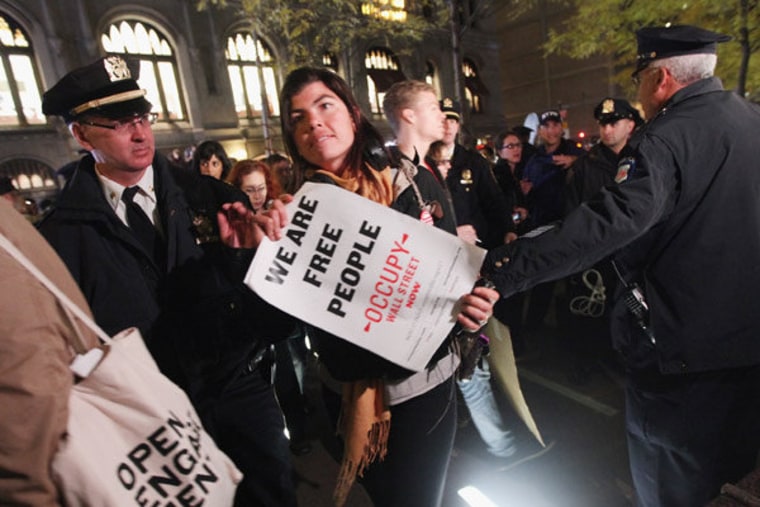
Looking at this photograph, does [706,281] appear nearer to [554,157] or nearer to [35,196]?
[554,157]

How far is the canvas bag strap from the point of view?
987 millimetres

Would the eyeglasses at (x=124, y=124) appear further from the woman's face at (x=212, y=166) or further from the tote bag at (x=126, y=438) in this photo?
the woman's face at (x=212, y=166)

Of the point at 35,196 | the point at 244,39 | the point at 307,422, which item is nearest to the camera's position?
the point at 307,422

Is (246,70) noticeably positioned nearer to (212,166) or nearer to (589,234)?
(212,166)

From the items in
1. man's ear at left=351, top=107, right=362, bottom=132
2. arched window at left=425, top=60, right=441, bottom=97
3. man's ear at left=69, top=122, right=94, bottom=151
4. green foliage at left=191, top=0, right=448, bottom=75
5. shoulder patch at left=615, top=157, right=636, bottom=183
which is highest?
green foliage at left=191, top=0, right=448, bottom=75

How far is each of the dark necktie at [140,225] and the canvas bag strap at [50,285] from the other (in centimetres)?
90

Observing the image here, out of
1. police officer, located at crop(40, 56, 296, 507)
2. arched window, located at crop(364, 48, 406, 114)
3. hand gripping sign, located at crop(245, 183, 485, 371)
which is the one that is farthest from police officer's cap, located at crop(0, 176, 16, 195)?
arched window, located at crop(364, 48, 406, 114)

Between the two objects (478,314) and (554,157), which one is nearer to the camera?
(478,314)

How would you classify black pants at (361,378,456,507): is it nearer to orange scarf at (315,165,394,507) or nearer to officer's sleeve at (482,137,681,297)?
orange scarf at (315,165,394,507)

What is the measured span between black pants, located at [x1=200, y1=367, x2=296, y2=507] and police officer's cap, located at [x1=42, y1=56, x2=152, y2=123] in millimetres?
1348

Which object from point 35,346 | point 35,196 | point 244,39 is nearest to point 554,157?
point 35,346

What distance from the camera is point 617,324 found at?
6.56 ft

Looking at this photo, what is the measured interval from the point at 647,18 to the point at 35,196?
62.4 ft

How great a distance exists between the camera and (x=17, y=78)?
530 inches
